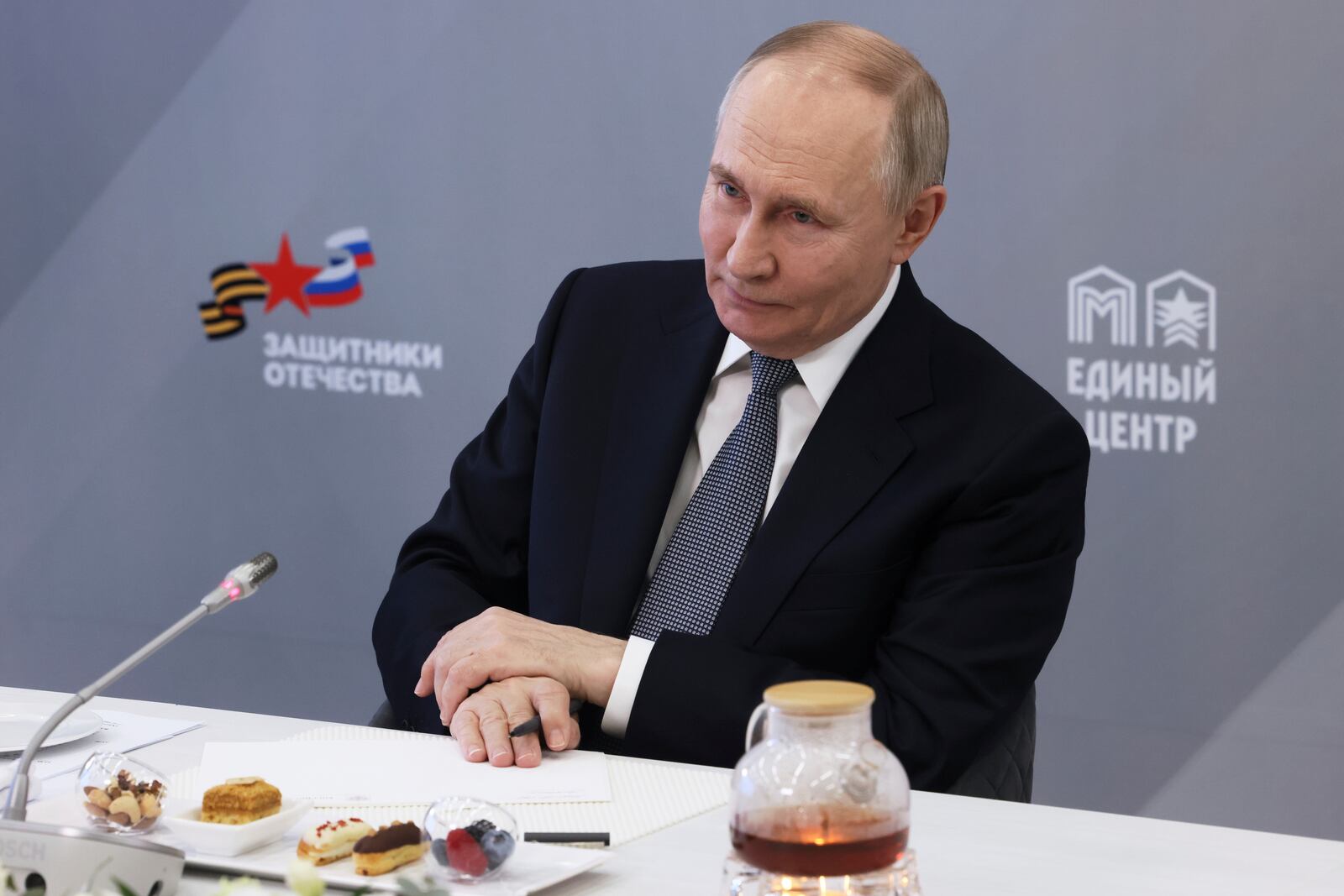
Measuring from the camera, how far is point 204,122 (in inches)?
165

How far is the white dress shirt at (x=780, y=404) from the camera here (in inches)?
81.4

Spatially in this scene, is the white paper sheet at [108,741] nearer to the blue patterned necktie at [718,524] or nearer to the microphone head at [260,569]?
the microphone head at [260,569]

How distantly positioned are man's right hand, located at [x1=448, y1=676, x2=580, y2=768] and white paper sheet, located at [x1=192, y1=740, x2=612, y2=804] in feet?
0.04

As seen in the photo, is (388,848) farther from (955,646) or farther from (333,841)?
(955,646)

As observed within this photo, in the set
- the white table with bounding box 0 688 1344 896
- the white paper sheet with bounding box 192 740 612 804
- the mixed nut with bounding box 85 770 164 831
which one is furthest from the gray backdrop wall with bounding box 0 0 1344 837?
the mixed nut with bounding box 85 770 164 831

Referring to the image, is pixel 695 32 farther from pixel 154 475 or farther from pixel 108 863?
pixel 108 863

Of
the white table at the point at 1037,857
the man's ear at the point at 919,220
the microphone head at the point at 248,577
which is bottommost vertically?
the white table at the point at 1037,857

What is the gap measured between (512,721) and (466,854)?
1.41 feet

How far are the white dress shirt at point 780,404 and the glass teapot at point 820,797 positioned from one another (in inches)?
38.5

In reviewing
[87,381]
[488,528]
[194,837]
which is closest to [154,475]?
[87,381]

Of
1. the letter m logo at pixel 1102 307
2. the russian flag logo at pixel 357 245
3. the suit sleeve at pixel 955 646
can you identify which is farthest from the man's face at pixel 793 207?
the russian flag logo at pixel 357 245

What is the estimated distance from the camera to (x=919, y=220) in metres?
2.08

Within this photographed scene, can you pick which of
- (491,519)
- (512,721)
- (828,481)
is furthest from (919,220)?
(512,721)

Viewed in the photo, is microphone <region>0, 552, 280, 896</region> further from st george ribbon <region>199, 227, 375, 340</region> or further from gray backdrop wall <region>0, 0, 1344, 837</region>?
st george ribbon <region>199, 227, 375, 340</region>
